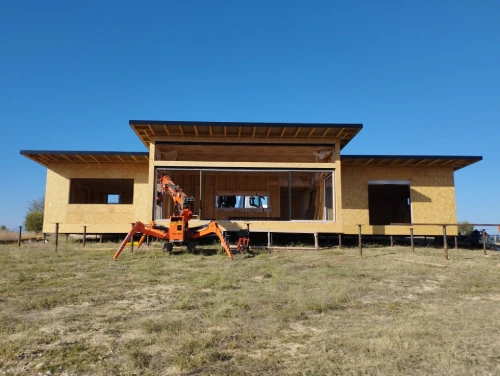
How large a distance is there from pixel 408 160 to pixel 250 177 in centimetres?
936

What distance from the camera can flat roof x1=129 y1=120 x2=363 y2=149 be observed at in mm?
17047

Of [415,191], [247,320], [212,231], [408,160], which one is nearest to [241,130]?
[212,231]

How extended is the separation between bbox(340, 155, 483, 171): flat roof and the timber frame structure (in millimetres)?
51

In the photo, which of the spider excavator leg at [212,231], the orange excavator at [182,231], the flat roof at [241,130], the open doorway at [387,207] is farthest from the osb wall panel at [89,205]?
the open doorway at [387,207]

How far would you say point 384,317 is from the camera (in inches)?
248

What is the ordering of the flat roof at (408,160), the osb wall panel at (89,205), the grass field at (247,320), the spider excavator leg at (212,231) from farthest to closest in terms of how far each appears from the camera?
the osb wall panel at (89,205)
the flat roof at (408,160)
the spider excavator leg at (212,231)
the grass field at (247,320)

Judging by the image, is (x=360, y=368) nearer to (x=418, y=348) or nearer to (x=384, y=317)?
(x=418, y=348)

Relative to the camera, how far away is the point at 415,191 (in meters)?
20.4

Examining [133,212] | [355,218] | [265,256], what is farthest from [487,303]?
[133,212]

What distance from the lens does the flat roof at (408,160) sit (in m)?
19.2

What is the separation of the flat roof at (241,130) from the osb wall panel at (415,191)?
2.59m

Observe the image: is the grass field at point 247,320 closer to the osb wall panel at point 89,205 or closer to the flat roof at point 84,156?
the osb wall panel at point 89,205

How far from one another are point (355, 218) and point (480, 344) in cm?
1533

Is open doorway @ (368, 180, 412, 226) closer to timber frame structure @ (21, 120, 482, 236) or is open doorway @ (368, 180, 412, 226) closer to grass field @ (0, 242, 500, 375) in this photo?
timber frame structure @ (21, 120, 482, 236)
